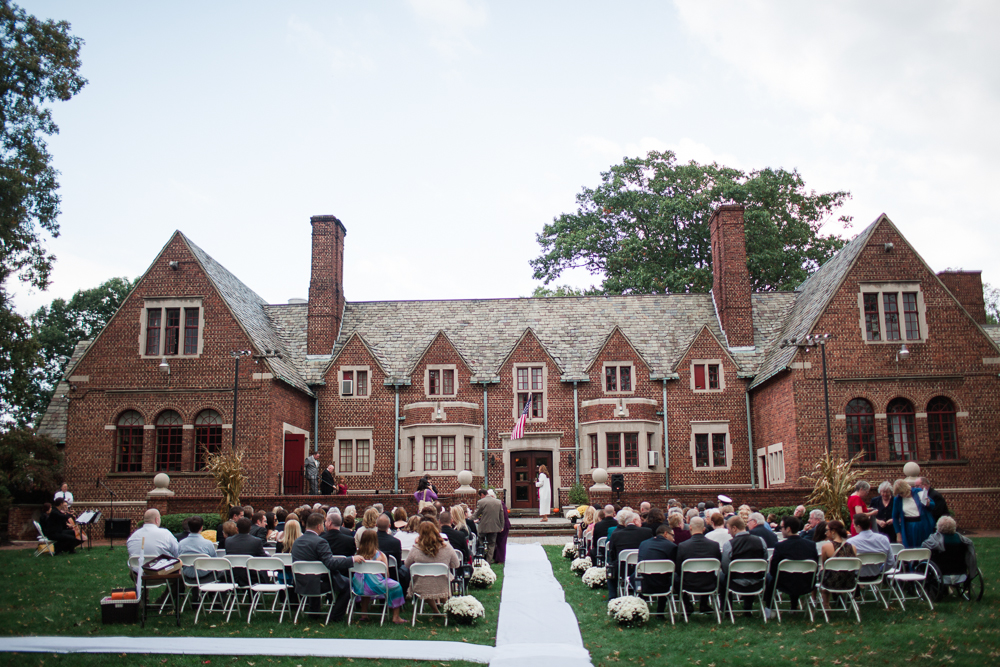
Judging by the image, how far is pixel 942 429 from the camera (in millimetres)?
27781

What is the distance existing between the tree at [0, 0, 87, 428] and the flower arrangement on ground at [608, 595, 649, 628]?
1894 centimetres

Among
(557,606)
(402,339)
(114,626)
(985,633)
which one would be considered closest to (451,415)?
(402,339)

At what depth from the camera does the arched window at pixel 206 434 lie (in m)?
28.6

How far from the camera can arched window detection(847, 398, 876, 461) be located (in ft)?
90.6

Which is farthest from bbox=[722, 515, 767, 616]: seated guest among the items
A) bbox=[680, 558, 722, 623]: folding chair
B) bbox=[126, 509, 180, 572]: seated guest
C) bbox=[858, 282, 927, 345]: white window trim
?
bbox=[858, 282, 927, 345]: white window trim

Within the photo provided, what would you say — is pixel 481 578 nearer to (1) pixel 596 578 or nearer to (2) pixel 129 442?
(1) pixel 596 578

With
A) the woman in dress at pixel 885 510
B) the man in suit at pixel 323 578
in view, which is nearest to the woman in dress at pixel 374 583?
the man in suit at pixel 323 578

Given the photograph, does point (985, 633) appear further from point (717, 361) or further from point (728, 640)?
point (717, 361)

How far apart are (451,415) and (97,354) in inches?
511

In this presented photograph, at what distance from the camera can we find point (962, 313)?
2830 centimetres

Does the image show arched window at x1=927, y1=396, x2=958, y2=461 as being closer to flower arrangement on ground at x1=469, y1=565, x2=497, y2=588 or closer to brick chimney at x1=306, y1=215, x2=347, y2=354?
flower arrangement on ground at x1=469, y1=565, x2=497, y2=588

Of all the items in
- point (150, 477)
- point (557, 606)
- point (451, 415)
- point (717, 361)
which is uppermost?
point (717, 361)

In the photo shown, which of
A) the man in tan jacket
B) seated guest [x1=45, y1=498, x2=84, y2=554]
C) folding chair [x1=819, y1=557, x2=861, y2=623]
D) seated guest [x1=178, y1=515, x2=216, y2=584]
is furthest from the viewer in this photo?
seated guest [x1=45, y1=498, x2=84, y2=554]

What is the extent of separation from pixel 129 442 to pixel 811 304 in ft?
83.7
